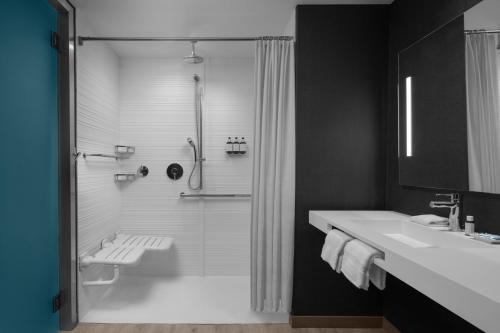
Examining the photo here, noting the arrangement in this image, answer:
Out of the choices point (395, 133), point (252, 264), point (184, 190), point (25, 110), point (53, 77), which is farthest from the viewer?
point (184, 190)

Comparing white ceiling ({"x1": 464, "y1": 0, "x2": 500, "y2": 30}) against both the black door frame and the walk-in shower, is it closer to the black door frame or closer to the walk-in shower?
the walk-in shower

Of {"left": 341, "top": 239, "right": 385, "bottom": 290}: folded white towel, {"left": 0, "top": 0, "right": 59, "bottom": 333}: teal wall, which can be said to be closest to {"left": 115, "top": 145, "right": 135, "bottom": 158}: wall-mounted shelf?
{"left": 0, "top": 0, "right": 59, "bottom": 333}: teal wall

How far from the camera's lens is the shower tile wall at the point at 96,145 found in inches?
102

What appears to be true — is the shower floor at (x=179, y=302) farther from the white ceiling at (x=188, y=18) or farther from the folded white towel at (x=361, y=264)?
the white ceiling at (x=188, y=18)

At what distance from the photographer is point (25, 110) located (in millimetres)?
1906

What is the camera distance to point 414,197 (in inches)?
85.8

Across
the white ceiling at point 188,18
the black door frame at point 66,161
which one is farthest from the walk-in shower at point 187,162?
the black door frame at point 66,161

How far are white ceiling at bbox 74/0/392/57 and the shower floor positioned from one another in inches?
96.2

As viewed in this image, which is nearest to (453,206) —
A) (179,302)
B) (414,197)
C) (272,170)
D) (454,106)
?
(414,197)

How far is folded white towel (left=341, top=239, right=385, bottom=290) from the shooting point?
1522 mm

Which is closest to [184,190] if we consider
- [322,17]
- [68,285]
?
[68,285]

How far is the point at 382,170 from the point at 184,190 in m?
2.10

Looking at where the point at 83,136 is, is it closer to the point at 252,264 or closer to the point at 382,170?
the point at 252,264

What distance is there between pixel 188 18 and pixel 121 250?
211 centimetres
